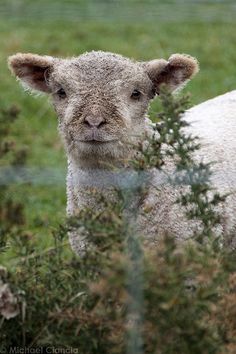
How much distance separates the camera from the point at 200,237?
455 centimetres

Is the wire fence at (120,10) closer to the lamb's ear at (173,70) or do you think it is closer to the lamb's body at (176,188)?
the lamb's body at (176,188)

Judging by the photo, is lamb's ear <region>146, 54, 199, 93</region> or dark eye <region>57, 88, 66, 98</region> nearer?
dark eye <region>57, 88, 66, 98</region>

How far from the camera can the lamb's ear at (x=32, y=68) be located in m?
5.99

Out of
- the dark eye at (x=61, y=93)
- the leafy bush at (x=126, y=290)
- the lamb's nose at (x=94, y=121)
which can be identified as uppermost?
the dark eye at (x=61, y=93)

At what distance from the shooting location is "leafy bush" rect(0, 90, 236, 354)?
3922 millimetres

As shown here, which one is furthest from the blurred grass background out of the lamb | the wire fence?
the lamb

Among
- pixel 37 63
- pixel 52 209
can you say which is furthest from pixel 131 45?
pixel 37 63

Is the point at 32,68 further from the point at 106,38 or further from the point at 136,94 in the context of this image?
the point at 106,38

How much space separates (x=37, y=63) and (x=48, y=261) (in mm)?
1742

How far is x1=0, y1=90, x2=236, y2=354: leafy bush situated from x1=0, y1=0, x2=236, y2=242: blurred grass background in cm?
510

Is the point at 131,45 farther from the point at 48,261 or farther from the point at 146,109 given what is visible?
the point at 48,261

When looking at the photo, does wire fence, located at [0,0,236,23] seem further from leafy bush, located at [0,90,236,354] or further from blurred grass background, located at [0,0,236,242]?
leafy bush, located at [0,90,236,354]

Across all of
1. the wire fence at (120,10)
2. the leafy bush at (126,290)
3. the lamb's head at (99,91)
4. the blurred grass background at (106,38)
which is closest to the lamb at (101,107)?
the lamb's head at (99,91)

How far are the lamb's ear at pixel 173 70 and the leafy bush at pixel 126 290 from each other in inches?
49.2
